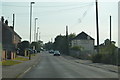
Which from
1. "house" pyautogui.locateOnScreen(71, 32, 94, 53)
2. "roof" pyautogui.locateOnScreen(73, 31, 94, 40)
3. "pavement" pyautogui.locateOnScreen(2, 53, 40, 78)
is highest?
"roof" pyautogui.locateOnScreen(73, 31, 94, 40)

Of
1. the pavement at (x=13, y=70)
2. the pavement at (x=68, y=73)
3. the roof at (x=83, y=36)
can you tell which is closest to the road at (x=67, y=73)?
the pavement at (x=68, y=73)

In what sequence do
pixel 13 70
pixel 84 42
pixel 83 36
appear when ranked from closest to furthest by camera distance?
pixel 13 70, pixel 84 42, pixel 83 36

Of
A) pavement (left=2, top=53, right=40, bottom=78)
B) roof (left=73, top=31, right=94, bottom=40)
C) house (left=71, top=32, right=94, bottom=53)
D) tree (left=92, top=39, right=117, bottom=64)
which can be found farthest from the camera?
roof (left=73, top=31, right=94, bottom=40)

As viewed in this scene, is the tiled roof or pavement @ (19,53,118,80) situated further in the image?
the tiled roof

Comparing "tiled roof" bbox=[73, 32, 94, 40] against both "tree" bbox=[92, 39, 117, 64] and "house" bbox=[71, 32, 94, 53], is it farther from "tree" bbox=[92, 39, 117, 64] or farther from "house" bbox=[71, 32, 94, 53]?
"tree" bbox=[92, 39, 117, 64]

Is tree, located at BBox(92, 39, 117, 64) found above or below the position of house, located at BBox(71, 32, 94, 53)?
below

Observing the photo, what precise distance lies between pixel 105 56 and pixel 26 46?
42.5 m

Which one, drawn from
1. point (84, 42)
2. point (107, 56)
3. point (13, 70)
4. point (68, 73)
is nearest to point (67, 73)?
point (68, 73)

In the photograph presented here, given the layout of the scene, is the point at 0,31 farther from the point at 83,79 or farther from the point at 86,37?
the point at 86,37

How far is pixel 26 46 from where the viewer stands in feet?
283

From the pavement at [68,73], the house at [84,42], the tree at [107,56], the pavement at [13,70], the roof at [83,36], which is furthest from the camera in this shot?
the roof at [83,36]

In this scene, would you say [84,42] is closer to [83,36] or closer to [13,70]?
[83,36]

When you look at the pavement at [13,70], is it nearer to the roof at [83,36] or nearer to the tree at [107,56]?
the tree at [107,56]

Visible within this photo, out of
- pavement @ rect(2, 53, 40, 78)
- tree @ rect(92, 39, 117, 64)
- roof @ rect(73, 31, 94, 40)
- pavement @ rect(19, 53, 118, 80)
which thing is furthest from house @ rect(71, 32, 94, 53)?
pavement @ rect(19, 53, 118, 80)
